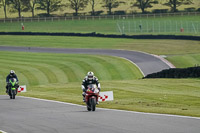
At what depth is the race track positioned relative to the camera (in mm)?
14723

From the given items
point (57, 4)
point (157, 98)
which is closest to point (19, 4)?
point (57, 4)

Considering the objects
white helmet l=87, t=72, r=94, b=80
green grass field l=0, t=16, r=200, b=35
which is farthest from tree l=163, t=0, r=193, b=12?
white helmet l=87, t=72, r=94, b=80

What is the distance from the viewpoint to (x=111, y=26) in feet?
345

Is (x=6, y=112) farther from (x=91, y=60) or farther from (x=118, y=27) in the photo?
(x=118, y=27)

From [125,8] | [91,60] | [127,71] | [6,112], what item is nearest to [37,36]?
[91,60]

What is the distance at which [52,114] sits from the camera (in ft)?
63.5

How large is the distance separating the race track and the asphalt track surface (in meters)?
29.8

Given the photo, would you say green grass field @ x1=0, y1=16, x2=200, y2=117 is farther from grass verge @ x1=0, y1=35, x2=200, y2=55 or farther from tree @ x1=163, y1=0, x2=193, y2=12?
tree @ x1=163, y1=0, x2=193, y2=12

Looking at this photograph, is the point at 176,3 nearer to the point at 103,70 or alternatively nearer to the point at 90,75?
the point at 103,70

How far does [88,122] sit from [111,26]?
89.2m

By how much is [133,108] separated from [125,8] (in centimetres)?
12188

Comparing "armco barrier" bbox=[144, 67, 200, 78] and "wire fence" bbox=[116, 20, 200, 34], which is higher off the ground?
"armco barrier" bbox=[144, 67, 200, 78]

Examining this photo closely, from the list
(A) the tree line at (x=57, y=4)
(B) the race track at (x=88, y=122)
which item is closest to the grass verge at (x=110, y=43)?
(A) the tree line at (x=57, y=4)

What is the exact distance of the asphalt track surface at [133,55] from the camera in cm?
5291
